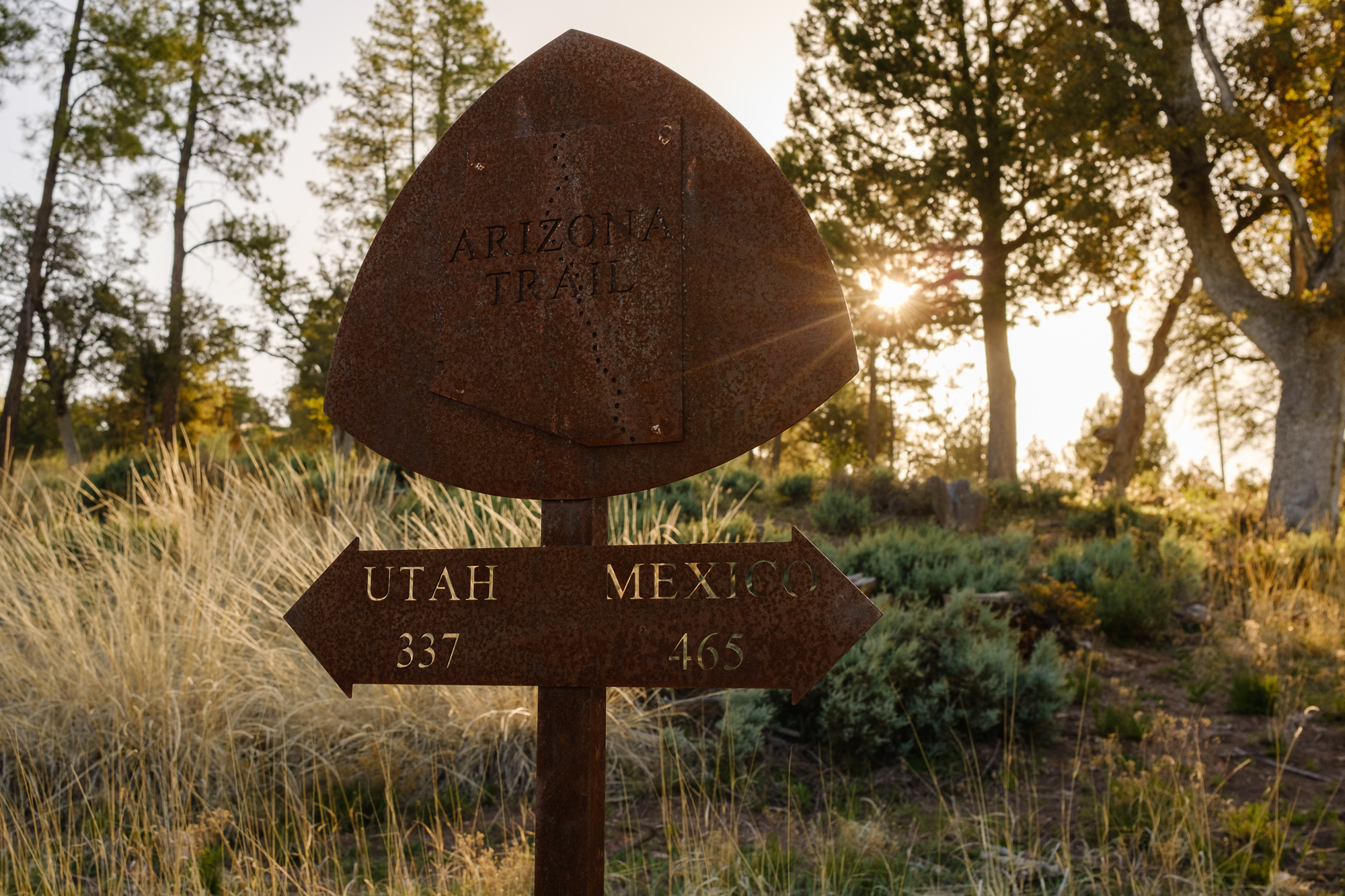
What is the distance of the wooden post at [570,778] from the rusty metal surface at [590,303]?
80mm

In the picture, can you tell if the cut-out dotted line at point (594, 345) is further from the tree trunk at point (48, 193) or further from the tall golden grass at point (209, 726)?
the tree trunk at point (48, 193)

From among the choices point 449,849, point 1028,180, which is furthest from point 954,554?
point 1028,180

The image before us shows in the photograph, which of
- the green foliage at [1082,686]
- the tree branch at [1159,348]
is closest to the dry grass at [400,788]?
the green foliage at [1082,686]

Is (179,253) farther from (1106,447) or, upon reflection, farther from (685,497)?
(1106,447)

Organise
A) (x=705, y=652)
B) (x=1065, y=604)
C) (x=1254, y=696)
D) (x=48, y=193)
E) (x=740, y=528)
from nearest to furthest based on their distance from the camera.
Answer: (x=705, y=652) → (x=1254, y=696) → (x=1065, y=604) → (x=740, y=528) → (x=48, y=193)

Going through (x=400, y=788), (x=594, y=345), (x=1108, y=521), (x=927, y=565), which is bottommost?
(x=400, y=788)

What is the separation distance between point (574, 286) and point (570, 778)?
88 cm

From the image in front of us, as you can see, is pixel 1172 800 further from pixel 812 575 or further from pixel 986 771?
pixel 812 575

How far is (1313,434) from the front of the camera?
33.6ft

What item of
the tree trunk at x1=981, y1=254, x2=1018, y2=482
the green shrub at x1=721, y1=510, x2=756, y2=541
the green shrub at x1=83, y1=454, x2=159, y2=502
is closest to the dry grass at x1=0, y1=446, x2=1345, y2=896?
the green shrub at x1=721, y1=510, x2=756, y2=541

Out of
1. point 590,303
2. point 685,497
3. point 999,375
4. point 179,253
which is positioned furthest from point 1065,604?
point 179,253

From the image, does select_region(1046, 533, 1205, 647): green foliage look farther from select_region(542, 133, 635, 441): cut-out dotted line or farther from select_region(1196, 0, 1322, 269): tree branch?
select_region(542, 133, 635, 441): cut-out dotted line

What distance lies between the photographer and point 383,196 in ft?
67.1

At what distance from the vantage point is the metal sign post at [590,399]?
154 cm
